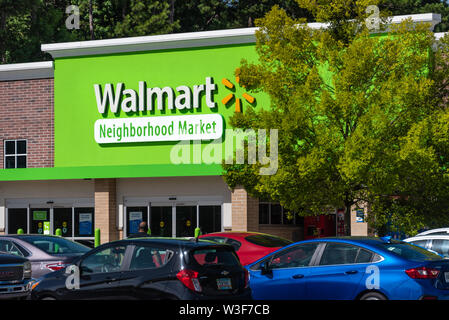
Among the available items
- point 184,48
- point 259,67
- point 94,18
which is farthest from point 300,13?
point 259,67

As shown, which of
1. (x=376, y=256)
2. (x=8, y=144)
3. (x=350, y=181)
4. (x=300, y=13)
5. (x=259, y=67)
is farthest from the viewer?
(x=300, y=13)

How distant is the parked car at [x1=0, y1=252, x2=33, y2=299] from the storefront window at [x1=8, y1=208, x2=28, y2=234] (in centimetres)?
1639

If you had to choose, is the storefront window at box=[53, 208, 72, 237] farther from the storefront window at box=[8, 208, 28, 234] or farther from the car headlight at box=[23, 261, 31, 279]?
the car headlight at box=[23, 261, 31, 279]

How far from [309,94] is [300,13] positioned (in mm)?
35157

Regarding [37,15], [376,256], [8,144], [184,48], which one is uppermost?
[37,15]

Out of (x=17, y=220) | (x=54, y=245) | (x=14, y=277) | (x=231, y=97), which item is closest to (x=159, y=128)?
(x=231, y=97)

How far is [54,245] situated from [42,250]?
52cm

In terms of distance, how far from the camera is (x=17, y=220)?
30578 millimetres

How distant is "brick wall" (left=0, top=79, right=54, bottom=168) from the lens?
3041 cm

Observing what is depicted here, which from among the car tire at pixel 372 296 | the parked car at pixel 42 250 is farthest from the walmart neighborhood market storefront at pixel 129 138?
the car tire at pixel 372 296

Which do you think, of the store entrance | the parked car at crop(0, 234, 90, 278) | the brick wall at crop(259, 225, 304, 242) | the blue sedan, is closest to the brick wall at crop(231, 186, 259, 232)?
the brick wall at crop(259, 225, 304, 242)

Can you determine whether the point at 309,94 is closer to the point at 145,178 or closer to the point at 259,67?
the point at 259,67

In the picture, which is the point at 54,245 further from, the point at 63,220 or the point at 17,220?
the point at 17,220

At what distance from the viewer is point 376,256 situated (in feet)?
39.1
